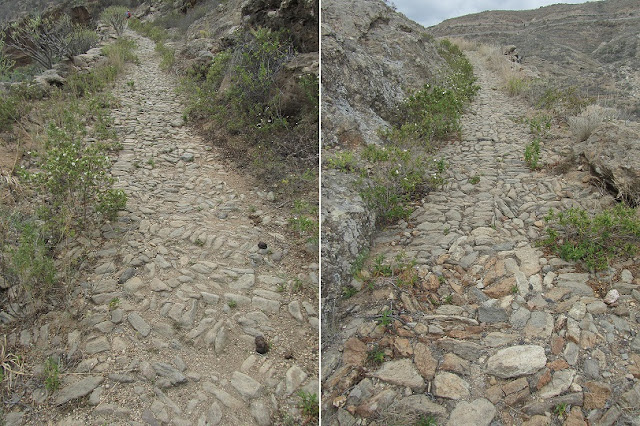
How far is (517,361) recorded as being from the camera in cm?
292

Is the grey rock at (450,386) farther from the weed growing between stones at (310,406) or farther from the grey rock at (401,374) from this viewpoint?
the weed growing between stones at (310,406)

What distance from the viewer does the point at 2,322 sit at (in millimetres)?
3463

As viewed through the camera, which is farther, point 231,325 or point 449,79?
point 449,79

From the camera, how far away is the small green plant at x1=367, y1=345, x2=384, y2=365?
3076mm

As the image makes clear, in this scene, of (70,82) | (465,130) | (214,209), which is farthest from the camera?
(70,82)

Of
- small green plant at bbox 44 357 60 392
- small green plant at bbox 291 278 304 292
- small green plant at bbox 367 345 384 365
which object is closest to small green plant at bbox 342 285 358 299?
small green plant at bbox 291 278 304 292

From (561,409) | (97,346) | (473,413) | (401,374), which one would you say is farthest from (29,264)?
(561,409)

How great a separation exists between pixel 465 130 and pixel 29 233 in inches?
277

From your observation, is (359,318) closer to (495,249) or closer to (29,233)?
(495,249)

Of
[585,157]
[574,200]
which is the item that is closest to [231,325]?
[574,200]

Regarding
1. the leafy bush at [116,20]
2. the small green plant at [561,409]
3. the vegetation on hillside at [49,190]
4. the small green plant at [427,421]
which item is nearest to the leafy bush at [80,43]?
the leafy bush at [116,20]

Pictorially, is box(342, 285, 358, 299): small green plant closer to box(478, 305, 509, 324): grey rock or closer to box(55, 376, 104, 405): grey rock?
box(478, 305, 509, 324): grey rock

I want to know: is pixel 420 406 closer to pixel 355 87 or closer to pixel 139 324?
pixel 139 324

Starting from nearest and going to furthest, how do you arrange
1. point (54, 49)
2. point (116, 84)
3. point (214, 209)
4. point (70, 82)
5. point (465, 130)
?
point (214, 209) < point (465, 130) < point (70, 82) < point (116, 84) < point (54, 49)
